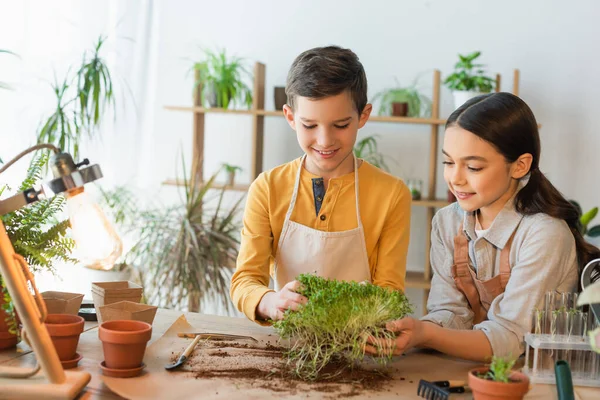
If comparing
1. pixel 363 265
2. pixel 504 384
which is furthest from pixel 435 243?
pixel 504 384

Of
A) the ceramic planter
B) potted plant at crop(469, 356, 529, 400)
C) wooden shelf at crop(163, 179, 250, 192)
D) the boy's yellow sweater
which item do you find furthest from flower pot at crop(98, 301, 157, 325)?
wooden shelf at crop(163, 179, 250, 192)

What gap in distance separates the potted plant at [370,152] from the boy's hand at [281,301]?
2.61 meters

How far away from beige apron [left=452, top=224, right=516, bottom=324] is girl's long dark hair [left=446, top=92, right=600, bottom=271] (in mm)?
131

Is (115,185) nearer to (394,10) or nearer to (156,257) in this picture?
(156,257)

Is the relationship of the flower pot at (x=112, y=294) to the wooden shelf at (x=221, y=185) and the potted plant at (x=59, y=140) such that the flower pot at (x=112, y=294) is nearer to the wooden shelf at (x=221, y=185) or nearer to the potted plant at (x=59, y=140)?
the potted plant at (x=59, y=140)

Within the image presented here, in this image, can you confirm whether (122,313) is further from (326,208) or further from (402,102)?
(402,102)

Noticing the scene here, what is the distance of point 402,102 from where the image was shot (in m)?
4.56

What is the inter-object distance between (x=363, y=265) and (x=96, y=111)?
2424 mm

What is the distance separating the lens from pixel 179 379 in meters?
1.67

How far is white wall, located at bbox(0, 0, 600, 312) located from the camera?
454 cm

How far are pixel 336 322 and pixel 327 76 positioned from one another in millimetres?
829

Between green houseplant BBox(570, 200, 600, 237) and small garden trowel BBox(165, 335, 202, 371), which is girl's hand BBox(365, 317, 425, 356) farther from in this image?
green houseplant BBox(570, 200, 600, 237)

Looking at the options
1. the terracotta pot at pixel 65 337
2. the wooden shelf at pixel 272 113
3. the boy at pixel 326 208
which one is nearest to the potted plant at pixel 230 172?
the wooden shelf at pixel 272 113

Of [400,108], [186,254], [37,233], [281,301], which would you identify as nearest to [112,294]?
[37,233]
